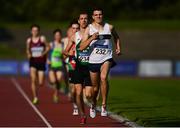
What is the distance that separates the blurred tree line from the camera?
238ft

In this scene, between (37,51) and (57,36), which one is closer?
(37,51)

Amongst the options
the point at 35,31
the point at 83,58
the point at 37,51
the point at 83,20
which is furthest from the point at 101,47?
the point at 37,51

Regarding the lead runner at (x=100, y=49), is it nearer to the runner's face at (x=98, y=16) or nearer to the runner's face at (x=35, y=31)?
the runner's face at (x=98, y=16)

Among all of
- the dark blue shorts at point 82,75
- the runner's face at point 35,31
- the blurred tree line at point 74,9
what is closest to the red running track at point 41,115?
the dark blue shorts at point 82,75

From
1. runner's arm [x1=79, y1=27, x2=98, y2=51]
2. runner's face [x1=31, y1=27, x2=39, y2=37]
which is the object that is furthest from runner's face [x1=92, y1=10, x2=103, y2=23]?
runner's face [x1=31, y1=27, x2=39, y2=37]

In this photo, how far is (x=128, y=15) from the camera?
73125mm

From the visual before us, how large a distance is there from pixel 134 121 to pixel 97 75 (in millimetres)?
1259

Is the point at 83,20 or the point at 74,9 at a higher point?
the point at 83,20

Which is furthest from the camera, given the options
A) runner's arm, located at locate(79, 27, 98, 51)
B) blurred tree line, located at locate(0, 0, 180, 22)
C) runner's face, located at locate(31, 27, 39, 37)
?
blurred tree line, located at locate(0, 0, 180, 22)

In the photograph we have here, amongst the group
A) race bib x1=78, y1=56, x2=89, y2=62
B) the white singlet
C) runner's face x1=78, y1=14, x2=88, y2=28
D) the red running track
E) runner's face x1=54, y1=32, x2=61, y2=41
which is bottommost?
the red running track

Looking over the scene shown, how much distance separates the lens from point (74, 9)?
237 feet

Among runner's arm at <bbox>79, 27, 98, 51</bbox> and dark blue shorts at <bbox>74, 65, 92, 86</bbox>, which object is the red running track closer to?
dark blue shorts at <bbox>74, 65, 92, 86</bbox>

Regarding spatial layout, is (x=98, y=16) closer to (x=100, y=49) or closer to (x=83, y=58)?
(x=100, y=49)

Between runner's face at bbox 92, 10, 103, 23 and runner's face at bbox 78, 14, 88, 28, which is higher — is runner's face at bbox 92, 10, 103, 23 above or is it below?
above
